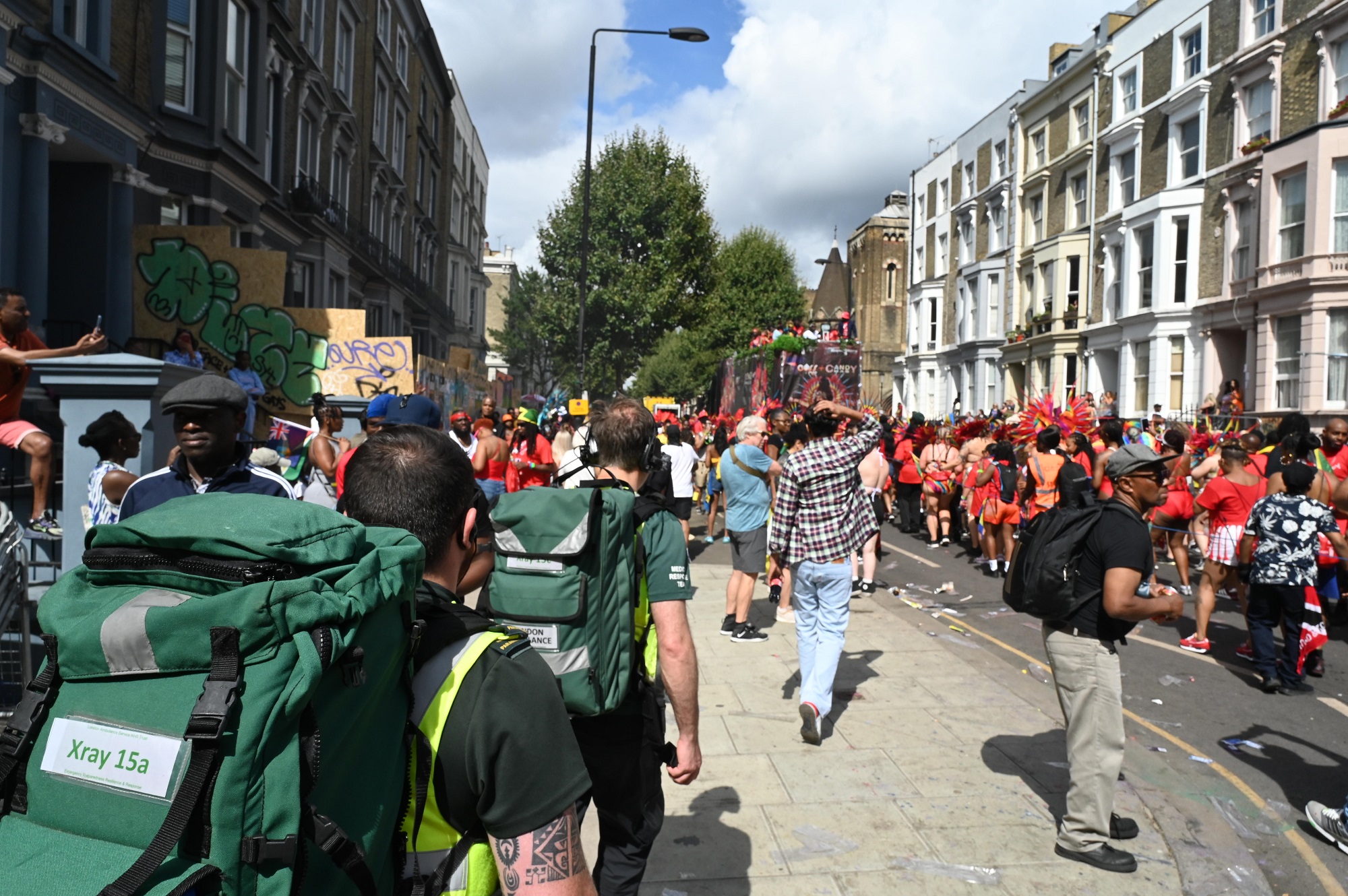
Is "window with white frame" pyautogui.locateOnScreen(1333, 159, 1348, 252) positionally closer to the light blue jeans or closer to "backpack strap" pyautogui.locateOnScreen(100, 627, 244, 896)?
the light blue jeans

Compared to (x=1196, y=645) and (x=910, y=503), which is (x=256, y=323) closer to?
(x=910, y=503)

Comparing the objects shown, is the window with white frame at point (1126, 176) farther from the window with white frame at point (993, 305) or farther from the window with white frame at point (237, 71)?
the window with white frame at point (237, 71)

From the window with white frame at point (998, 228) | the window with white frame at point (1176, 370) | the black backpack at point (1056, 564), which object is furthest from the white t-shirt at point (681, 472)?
the window with white frame at point (998, 228)

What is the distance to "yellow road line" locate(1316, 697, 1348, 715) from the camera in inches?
260

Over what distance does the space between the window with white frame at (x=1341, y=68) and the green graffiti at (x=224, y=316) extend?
22.1 meters

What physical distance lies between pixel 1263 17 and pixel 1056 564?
25815 mm

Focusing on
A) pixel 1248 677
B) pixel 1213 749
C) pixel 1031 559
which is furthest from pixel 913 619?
pixel 1031 559

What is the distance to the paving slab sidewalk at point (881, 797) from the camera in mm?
3941

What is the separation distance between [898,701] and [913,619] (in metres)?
3.16

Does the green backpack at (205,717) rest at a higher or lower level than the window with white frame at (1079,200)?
lower

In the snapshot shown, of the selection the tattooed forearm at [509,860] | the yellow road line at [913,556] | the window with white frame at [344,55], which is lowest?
the yellow road line at [913,556]

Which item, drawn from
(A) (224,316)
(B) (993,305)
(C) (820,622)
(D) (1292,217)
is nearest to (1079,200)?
(B) (993,305)

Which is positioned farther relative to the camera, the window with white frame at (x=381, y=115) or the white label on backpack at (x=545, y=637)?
the window with white frame at (x=381, y=115)

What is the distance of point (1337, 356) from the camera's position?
20781 millimetres
